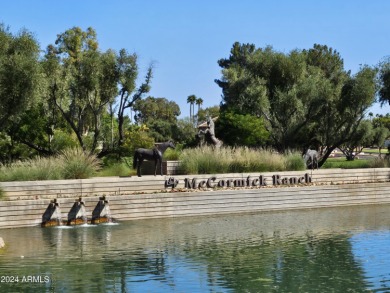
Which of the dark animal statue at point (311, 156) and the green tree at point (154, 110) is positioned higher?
the green tree at point (154, 110)

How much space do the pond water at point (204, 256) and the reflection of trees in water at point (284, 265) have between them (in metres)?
0.02

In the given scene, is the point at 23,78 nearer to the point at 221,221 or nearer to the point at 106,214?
the point at 106,214

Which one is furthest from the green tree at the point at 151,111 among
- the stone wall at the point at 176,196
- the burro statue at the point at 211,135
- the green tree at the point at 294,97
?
the stone wall at the point at 176,196

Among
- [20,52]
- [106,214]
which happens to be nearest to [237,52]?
[20,52]

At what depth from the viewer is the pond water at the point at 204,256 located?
454 inches

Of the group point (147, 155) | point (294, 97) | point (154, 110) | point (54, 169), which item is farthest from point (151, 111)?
point (54, 169)

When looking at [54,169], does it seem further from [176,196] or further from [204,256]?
[204,256]

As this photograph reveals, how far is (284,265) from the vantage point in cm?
1316

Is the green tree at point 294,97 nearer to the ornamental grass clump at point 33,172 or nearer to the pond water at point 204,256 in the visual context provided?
the pond water at point 204,256

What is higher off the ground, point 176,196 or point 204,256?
point 176,196

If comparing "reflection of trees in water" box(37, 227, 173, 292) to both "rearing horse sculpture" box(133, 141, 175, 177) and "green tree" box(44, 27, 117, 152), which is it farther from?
"green tree" box(44, 27, 117, 152)

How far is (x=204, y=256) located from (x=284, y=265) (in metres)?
2.08

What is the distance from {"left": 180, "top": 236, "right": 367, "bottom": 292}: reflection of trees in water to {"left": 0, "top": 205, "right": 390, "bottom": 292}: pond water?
0.02 metres

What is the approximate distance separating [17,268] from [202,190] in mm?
11590
